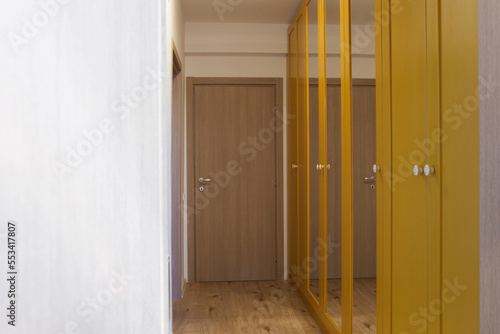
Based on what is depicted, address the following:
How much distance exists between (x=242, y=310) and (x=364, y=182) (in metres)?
1.82

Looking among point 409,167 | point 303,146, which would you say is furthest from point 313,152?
point 409,167

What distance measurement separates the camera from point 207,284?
4.13 m

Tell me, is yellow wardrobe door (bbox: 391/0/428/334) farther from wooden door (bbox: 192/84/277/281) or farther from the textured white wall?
wooden door (bbox: 192/84/277/281)

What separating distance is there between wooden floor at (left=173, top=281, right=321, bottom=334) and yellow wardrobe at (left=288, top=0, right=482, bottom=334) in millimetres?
349

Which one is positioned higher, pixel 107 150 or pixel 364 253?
pixel 107 150

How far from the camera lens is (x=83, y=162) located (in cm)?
116

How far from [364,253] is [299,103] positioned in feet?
6.14

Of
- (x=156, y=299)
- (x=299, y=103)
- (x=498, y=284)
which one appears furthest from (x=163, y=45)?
(x=299, y=103)

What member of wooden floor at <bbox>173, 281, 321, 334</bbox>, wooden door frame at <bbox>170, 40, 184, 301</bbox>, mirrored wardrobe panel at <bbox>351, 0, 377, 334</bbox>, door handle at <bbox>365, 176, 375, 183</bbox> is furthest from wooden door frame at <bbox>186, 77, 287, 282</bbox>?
door handle at <bbox>365, 176, 375, 183</bbox>

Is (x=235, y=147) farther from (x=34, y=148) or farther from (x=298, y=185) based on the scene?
(x=34, y=148)

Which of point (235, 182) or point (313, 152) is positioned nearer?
point (313, 152)

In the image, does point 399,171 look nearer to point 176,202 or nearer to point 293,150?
point 176,202

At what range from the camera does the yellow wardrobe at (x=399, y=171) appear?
3.95 ft

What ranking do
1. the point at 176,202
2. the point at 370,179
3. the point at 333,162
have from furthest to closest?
the point at 176,202 → the point at 333,162 → the point at 370,179
